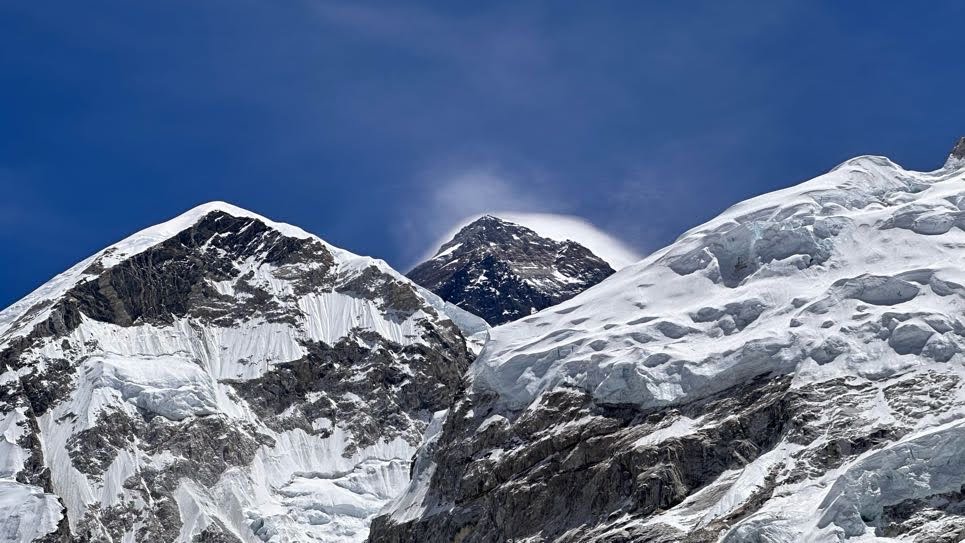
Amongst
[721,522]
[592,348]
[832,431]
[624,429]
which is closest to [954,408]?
[832,431]

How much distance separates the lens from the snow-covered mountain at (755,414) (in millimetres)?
143250

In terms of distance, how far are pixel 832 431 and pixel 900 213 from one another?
148 feet

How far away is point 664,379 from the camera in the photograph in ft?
593

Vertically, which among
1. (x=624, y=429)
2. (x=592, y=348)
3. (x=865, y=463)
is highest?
(x=592, y=348)

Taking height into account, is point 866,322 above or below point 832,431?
above

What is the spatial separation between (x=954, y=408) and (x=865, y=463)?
17554 mm

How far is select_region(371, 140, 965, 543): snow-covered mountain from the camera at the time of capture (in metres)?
143

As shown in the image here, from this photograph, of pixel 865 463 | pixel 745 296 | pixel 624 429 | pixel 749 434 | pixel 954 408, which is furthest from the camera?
A: pixel 745 296

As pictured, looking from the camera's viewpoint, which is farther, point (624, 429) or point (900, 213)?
point (900, 213)

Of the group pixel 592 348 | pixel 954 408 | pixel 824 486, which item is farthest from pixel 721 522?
pixel 592 348

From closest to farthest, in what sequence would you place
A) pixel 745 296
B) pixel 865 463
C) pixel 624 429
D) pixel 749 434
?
pixel 865 463 < pixel 749 434 < pixel 624 429 < pixel 745 296

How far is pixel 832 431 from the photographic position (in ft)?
522

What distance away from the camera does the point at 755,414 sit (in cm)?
16838

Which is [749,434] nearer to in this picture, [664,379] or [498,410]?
[664,379]
